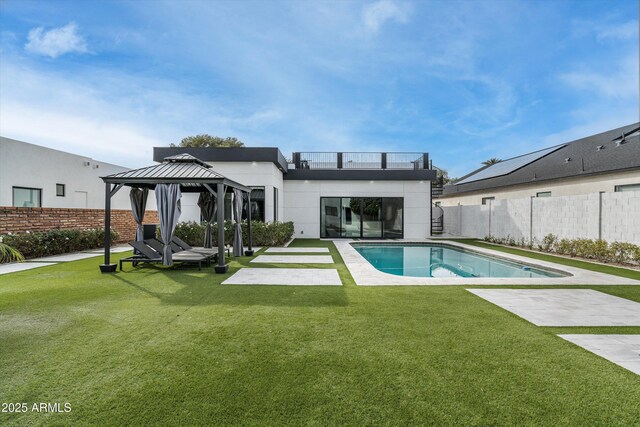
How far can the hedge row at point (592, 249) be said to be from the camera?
8.44 meters

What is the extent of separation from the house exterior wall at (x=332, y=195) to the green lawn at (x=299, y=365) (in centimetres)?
1217

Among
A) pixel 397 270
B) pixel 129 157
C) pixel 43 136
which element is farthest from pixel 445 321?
pixel 129 157

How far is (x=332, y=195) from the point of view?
17.3 meters

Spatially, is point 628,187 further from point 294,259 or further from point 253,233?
point 253,233

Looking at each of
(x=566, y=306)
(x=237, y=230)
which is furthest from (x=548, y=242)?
(x=237, y=230)

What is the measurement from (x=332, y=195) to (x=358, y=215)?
1.83 metres

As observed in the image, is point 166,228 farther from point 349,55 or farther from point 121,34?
point 349,55

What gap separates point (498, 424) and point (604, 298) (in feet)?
15.6

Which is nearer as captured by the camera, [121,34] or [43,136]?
[121,34]

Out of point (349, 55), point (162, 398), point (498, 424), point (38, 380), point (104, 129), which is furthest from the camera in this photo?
point (104, 129)

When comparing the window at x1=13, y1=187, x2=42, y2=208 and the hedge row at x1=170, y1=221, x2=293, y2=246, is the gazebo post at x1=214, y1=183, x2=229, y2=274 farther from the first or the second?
the window at x1=13, y1=187, x2=42, y2=208

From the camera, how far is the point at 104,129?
15.9m

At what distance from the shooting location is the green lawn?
2.36 meters

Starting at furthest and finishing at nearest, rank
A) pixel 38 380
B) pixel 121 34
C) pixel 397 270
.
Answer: pixel 121 34 < pixel 397 270 < pixel 38 380
